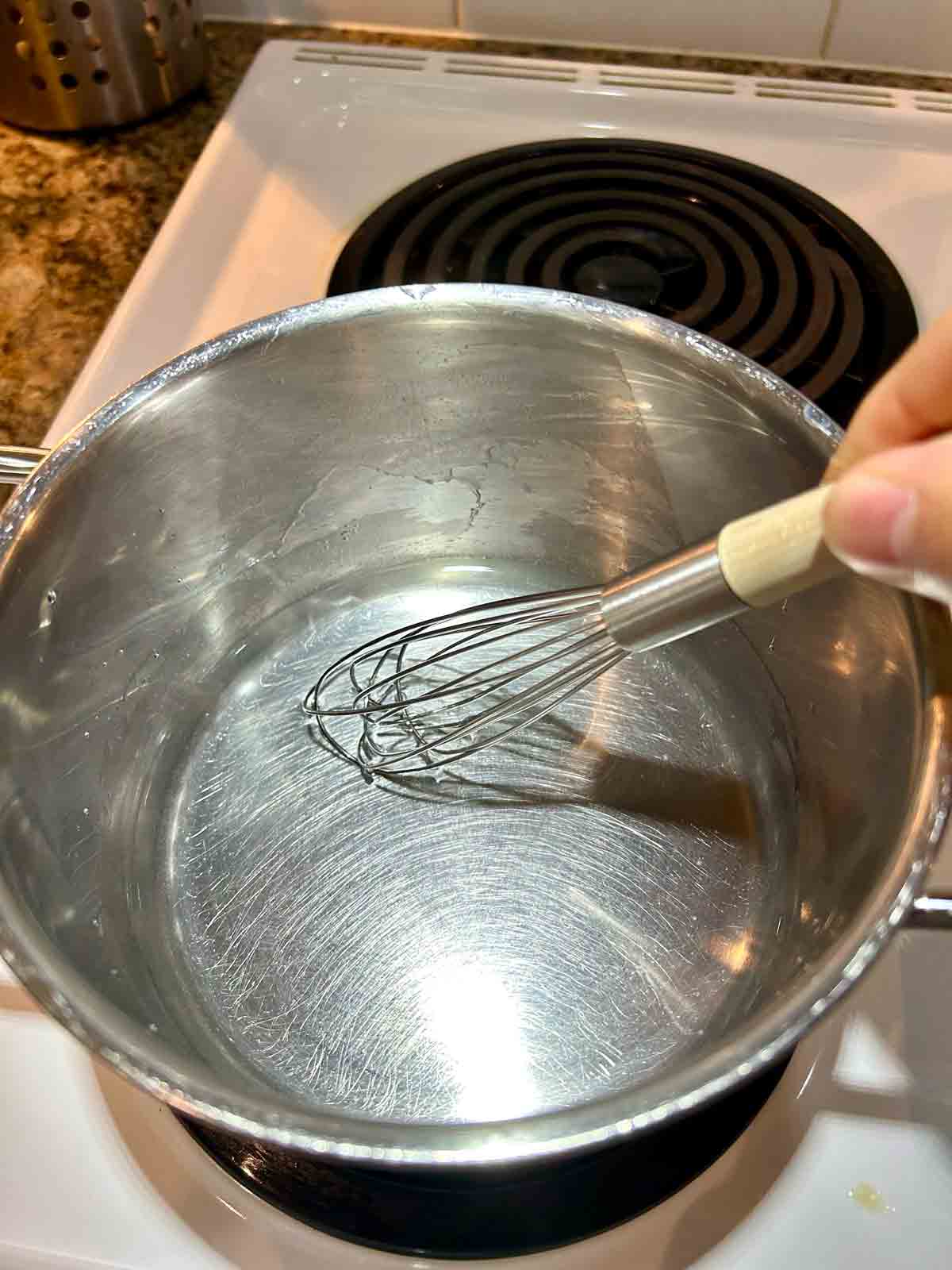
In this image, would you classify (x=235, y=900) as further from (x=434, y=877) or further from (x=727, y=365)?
(x=727, y=365)

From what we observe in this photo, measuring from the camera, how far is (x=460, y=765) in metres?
0.66

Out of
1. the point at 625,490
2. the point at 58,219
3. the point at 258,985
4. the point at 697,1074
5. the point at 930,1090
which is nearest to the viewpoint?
the point at 697,1074

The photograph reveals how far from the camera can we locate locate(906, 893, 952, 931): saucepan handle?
0.37 metres

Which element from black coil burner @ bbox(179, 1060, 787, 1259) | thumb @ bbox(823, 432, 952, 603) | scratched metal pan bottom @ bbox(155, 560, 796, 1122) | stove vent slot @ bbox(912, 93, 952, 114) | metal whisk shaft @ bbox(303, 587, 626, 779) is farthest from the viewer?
stove vent slot @ bbox(912, 93, 952, 114)

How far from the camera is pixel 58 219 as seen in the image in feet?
2.58

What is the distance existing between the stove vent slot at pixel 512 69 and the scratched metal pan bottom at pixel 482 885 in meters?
0.39

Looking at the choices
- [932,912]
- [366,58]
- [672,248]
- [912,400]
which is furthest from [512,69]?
[932,912]

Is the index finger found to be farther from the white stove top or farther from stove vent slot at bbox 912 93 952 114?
stove vent slot at bbox 912 93 952 114

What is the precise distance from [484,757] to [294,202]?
403 mm

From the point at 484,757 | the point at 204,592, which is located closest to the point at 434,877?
the point at 484,757

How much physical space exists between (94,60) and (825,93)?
1.74 feet

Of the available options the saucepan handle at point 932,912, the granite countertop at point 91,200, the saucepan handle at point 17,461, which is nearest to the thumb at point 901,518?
the saucepan handle at point 932,912

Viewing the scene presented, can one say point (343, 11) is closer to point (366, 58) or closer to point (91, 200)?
point (366, 58)

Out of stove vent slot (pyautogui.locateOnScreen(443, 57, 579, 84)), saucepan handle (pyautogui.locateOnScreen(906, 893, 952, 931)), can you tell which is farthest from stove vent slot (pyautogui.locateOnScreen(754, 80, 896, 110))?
saucepan handle (pyautogui.locateOnScreen(906, 893, 952, 931))
